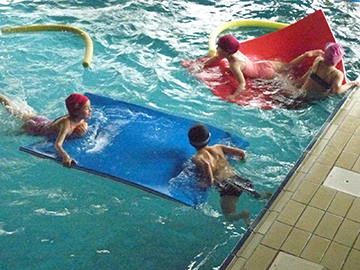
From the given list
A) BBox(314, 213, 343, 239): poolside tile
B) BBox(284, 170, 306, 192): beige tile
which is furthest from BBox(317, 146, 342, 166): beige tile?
BBox(314, 213, 343, 239): poolside tile

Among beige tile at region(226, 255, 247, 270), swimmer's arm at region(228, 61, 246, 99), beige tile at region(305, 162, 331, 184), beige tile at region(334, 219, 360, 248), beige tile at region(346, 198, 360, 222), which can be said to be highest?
swimmer's arm at region(228, 61, 246, 99)

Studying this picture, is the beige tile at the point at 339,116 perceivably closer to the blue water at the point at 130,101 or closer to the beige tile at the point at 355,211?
the blue water at the point at 130,101

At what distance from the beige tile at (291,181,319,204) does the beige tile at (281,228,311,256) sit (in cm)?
32

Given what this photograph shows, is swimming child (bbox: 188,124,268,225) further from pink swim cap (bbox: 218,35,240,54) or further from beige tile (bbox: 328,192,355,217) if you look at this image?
pink swim cap (bbox: 218,35,240,54)

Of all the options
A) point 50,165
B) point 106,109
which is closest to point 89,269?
point 50,165

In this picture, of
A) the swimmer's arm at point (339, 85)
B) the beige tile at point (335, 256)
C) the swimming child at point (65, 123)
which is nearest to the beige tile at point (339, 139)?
the swimmer's arm at point (339, 85)

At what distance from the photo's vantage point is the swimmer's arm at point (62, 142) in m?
3.85

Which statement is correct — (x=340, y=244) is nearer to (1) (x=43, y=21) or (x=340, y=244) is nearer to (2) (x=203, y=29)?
(2) (x=203, y=29)

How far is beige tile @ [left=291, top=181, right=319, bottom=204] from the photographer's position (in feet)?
11.4

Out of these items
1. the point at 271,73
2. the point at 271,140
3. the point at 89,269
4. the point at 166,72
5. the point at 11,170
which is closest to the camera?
the point at 89,269

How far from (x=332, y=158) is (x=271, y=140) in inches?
30.4

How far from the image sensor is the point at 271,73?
17.1 ft

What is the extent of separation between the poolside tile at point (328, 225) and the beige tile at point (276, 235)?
21 centimetres

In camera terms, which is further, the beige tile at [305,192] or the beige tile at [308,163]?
the beige tile at [308,163]
